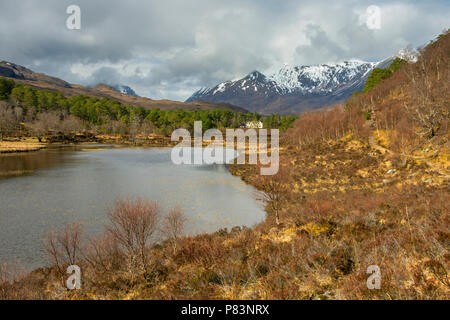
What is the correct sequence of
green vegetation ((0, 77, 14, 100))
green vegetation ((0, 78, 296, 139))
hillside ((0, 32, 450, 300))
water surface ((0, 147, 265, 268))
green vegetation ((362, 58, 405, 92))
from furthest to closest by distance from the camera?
green vegetation ((0, 78, 296, 139)) < green vegetation ((0, 77, 14, 100)) < green vegetation ((362, 58, 405, 92)) < water surface ((0, 147, 265, 268)) < hillside ((0, 32, 450, 300))

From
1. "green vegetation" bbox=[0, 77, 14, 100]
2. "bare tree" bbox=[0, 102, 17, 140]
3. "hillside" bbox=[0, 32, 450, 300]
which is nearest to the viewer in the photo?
"hillside" bbox=[0, 32, 450, 300]

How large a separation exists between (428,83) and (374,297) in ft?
194

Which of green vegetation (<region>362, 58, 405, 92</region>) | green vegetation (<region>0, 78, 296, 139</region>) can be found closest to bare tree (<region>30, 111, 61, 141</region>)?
green vegetation (<region>0, 78, 296, 139</region>)

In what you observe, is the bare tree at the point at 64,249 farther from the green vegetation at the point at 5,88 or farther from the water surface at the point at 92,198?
the green vegetation at the point at 5,88

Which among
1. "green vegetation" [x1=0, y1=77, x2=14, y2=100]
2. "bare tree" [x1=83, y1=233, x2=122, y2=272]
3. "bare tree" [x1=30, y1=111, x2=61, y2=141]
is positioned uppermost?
"green vegetation" [x1=0, y1=77, x2=14, y2=100]

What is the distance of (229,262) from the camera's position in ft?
38.3

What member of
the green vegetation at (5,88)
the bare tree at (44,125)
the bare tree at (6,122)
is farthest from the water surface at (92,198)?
the green vegetation at (5,88)

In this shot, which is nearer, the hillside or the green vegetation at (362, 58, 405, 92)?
the hillside

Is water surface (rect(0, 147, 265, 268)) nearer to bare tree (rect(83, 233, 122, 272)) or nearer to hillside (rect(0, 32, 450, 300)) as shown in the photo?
bare tree (rect(83, 233, 122, 272))

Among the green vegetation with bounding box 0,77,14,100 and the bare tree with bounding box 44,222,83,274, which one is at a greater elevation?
the green vegetation with bounding box 0,77,14,100

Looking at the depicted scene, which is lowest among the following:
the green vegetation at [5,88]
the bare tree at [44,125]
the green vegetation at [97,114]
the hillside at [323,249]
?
the hillside at [323,249]

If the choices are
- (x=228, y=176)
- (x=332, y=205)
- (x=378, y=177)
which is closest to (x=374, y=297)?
(x=332, y=205)
